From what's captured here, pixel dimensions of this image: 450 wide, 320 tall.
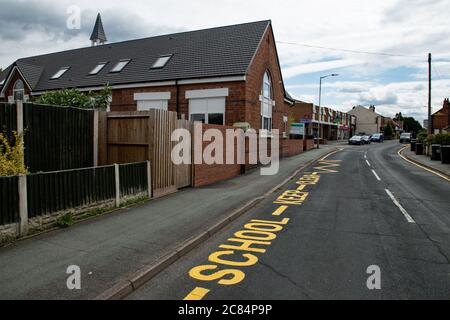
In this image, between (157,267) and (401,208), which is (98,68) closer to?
(401,208)

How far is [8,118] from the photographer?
7570mm

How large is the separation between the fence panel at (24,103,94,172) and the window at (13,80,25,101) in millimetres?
23025

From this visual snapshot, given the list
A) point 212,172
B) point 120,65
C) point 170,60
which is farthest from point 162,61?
point 212,172

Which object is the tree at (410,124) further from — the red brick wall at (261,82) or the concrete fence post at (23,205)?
the concrete fence post at (23,205)

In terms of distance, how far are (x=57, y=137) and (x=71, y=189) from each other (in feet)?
7.27

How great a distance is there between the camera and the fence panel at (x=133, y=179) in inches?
356

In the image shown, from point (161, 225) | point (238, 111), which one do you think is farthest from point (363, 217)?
point (238, 111)

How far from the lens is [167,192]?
1090 centimetres

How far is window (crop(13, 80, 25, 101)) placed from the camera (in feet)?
94.5

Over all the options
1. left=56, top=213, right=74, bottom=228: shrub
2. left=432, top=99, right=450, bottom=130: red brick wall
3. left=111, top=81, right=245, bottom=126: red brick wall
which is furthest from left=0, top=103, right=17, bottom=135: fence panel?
left=432, top=99, right=450, bottom=130: red brick wall

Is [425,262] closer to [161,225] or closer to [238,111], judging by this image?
[161,225]

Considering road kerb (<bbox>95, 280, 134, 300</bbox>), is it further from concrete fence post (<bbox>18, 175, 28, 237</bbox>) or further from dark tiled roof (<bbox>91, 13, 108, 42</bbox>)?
dark tiled roof (<bbox>91, 13, 108, 42</bbox>)

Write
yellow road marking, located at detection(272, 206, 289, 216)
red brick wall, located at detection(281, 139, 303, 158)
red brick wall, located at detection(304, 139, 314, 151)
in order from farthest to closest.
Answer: red brick wall, located at detection(304, 139, 314, 151) → red brick wall, located at detection(281, 139, 303, 158) → yellow road marking, located at detection(272, 206, 289, 216)

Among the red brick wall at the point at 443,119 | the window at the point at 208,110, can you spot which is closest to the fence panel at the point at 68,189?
the window at the point at 208,110
